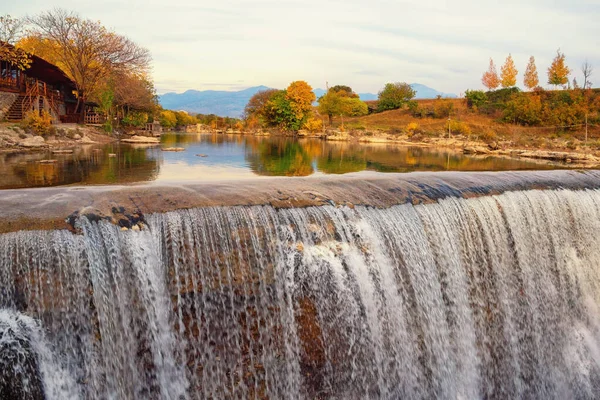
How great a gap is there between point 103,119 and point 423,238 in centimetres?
3479

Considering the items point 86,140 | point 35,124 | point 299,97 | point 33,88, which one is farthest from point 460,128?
point 35,124

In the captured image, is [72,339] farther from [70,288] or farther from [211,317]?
[211,317]

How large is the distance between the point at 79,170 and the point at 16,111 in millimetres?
15026

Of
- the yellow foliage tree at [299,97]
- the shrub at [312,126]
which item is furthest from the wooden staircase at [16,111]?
the shrub at [312,126]

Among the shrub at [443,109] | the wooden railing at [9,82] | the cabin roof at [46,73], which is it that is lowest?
the wooden railing at [9,82]

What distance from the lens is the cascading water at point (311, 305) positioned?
16.6 feet

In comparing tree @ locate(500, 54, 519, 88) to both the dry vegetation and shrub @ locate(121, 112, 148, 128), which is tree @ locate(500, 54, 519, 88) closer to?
the dry vegetation

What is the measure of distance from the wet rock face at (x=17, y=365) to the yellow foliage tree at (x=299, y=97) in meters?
49.9

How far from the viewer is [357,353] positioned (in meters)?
6.42

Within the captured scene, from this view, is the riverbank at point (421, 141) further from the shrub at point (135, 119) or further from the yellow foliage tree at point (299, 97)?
the shrub at point (135, 119)

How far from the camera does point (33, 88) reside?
2664 cm

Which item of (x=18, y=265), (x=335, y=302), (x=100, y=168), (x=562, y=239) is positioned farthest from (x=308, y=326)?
(x=100, y=168)

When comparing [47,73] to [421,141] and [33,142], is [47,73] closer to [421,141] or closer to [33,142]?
[33,142]

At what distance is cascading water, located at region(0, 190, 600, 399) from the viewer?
16.6ft
